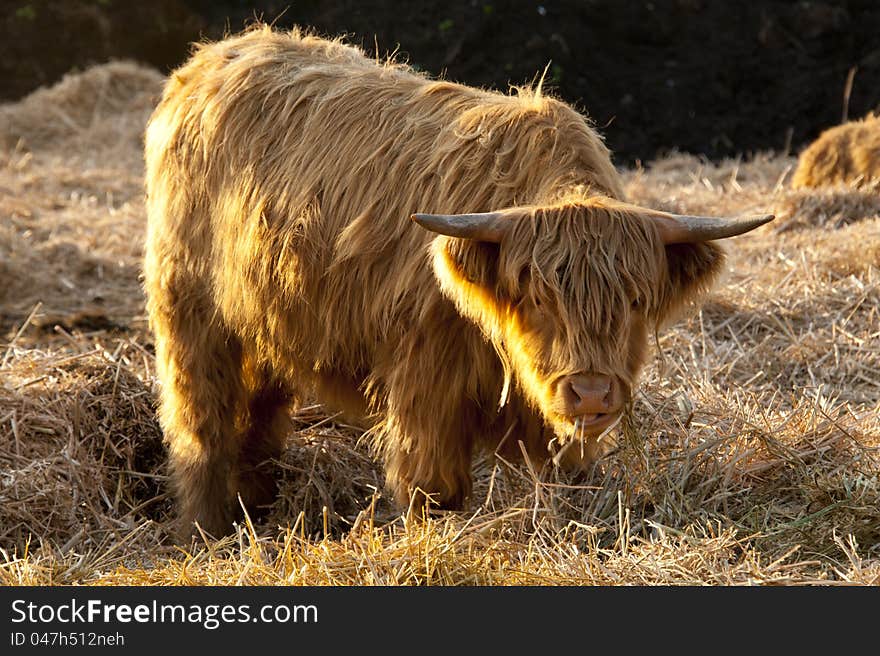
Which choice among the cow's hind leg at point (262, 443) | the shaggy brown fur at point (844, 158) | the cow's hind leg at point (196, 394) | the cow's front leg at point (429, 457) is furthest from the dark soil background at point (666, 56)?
the cow's front leg at point (429, 457)

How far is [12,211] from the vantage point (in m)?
7.64

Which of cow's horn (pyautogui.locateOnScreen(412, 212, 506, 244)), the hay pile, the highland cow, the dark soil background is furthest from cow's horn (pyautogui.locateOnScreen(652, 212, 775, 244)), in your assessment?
the dark soil background

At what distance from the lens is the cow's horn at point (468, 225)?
3084 mm

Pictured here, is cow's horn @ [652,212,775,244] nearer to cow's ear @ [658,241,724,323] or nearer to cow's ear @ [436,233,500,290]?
cow's ear @ [658,241,724,323]

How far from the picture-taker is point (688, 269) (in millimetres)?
3338

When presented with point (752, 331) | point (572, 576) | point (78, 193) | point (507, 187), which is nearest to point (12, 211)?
point (78, 193)

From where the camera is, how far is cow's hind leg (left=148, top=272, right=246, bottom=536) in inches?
166

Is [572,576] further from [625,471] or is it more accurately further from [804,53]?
[804,53]

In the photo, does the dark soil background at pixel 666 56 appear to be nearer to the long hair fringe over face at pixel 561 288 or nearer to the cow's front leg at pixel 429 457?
the cow's front leg at pixel 429 457

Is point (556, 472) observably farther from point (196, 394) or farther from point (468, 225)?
point (196, 394)

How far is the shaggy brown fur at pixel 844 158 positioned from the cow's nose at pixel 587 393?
4830 millimetres

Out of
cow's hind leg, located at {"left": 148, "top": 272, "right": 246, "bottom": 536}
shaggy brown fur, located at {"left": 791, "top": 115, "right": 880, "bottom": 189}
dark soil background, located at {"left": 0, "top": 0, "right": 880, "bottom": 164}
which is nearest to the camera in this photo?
cow's hind leg, located at {"left": 148, "top": 272, "right": 246, "bottom": 536}

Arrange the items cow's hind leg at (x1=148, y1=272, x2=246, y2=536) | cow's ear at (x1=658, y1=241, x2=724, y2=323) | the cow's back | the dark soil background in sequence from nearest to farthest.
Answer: cow's ear at (x1=658, y1=241, x2=724, y2=323)
the cow's back
cow's hind leg at (x1=148, y1=272, x2=246, y2=536)
the dark soil background

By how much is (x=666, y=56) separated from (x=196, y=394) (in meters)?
7.39
